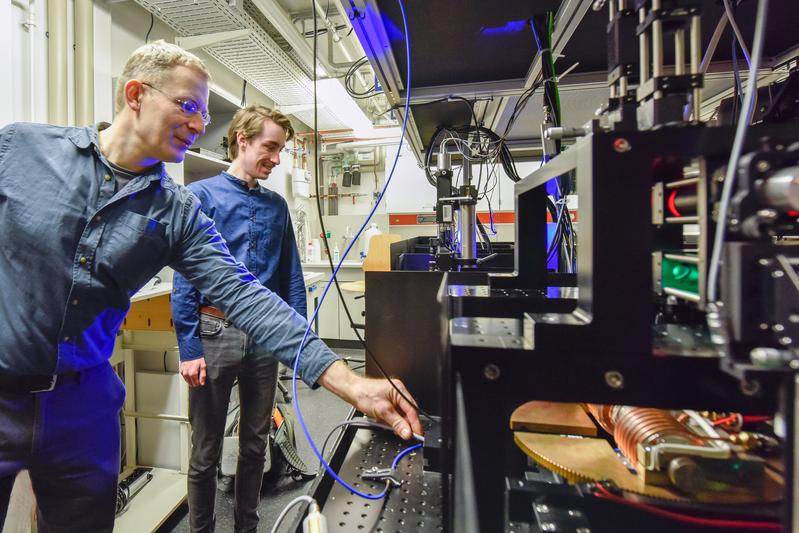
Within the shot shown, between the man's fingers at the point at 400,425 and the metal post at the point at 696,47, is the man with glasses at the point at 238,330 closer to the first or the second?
the man's fingers at the point at 400,425

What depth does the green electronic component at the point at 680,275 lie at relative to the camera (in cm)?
37

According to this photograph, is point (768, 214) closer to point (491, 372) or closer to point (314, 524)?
point (491, 372)

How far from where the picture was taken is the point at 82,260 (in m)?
0.84

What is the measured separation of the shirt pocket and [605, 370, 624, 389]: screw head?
39.1 inches

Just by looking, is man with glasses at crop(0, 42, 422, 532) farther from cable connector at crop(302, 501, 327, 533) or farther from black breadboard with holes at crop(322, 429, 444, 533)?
cable connector at crop(302, 501, 327, 533)

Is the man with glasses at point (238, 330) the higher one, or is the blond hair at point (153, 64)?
the blond hair at point (153, 64)

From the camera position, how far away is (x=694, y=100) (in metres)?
0.36

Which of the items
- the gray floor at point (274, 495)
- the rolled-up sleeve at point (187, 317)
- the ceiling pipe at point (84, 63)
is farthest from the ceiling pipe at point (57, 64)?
the gray floor at point (274, 495)

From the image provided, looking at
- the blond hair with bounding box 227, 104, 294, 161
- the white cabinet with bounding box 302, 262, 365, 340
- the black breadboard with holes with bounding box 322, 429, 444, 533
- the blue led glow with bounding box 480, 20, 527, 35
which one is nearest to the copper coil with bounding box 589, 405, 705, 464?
the black breadboard with holes with bounding box 322, 429, 444, 533

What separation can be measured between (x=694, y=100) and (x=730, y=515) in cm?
38

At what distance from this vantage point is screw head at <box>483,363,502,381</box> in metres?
0.32

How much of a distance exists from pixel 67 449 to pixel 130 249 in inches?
17.9

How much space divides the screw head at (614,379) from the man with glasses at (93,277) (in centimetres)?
44

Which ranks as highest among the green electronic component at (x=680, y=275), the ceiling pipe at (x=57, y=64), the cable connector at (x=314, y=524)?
the ceiling pipe at (x=57, y=64)
